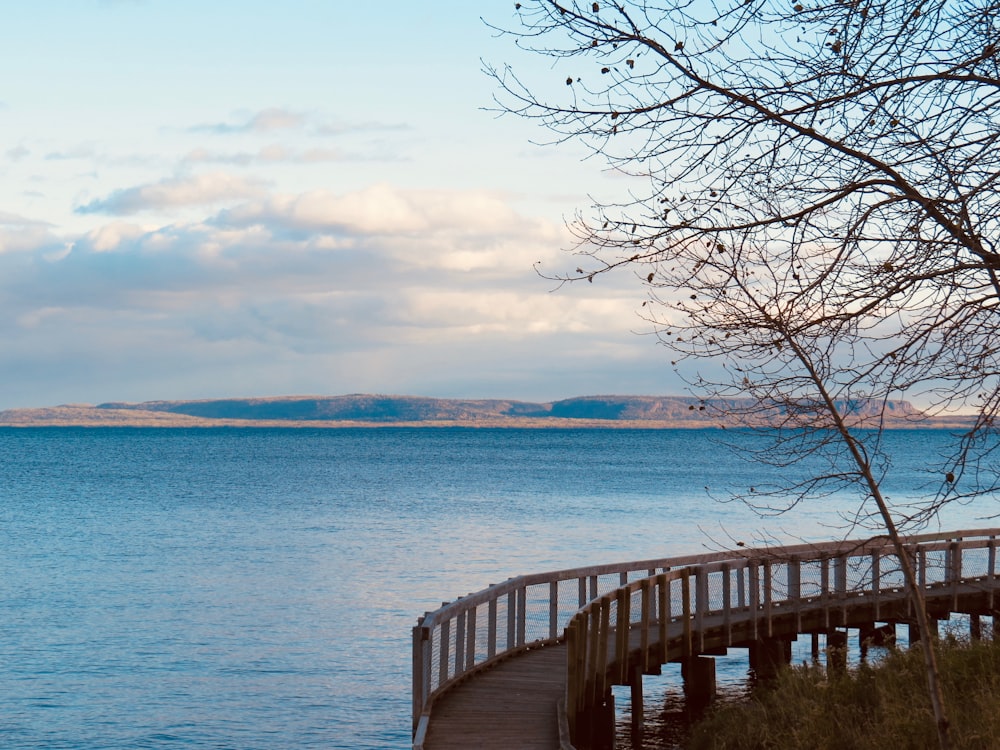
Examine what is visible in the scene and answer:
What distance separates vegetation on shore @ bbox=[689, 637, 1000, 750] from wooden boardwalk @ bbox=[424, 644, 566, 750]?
2.23 meters

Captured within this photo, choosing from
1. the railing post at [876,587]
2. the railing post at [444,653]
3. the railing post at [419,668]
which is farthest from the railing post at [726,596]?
the railing post at [419,668]

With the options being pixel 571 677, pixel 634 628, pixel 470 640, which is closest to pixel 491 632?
pixel 470 640

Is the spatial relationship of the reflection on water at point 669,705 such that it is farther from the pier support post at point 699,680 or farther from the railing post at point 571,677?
the railing post at point 571,677

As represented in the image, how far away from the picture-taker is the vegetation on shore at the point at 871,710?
40.4 feet

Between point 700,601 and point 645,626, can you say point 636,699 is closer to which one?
point 700,601

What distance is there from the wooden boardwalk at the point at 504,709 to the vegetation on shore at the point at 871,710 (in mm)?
2231

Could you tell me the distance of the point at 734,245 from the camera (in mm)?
7879

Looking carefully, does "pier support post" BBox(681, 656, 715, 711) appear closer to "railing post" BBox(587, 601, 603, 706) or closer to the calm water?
the calm water

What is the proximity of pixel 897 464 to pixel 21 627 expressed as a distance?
115 meters

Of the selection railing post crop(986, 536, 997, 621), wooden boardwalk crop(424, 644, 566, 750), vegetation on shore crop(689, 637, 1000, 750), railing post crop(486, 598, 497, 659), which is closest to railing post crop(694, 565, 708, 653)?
vegetation on shore crop(689, 637, 1000, 750)

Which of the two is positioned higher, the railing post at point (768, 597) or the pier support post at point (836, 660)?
the railing post at point (768, 597)

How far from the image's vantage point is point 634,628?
18094 mm

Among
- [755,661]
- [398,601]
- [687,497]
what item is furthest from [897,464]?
[755,661]

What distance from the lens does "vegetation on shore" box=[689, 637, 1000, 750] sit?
40.4 feet
